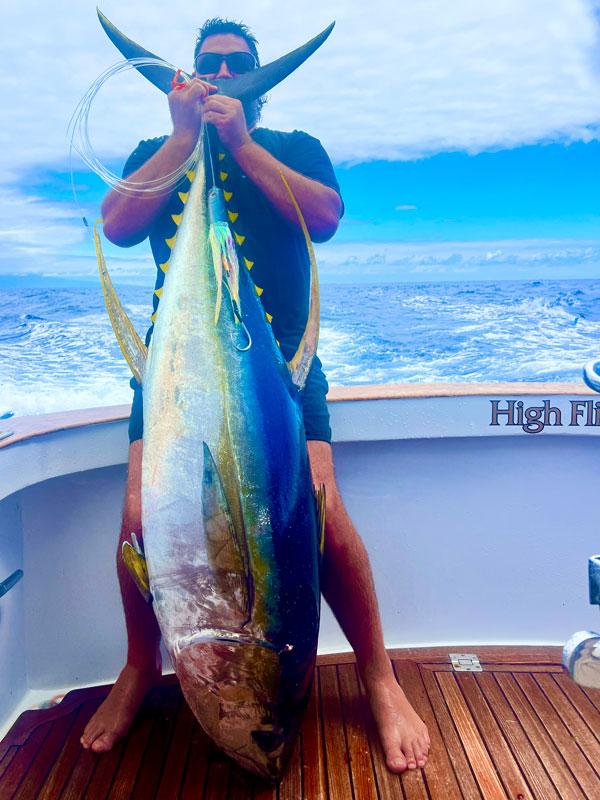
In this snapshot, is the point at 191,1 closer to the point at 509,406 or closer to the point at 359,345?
the point at 509,406

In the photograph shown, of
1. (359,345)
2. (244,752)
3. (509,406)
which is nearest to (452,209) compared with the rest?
(359,345)

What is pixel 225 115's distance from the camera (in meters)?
0.92

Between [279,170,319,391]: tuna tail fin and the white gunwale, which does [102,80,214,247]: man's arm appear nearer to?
[279,170,319,391]: tuna tail fin

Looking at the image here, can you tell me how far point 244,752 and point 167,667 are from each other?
74cm

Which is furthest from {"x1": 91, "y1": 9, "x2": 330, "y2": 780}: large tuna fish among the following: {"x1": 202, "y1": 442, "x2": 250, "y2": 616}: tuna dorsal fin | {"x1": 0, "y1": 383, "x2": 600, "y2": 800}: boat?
{"x1": 0, "y1": 383, "x2": 600, "y2": 800}: boat

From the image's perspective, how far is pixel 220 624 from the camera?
804mm

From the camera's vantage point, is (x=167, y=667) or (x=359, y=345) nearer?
(x=167, y=667)

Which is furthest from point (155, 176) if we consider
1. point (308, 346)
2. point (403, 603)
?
point (403, 603)

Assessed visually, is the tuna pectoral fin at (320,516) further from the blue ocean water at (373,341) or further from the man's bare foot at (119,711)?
the blue ocean water at (373,341)

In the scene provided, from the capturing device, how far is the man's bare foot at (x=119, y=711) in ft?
3.96

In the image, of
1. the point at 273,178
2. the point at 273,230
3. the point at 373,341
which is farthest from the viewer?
the point at 373,341

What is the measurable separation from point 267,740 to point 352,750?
1.40ft

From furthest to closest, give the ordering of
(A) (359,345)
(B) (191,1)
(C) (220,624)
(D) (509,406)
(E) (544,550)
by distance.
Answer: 1. (A) (359,345)
2. (E) (544,550)
3. (D) (509,406)
4. (B) (191,1)
5. (C) (220,624)

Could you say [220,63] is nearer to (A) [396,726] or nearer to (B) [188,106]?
(B) [188,106]
